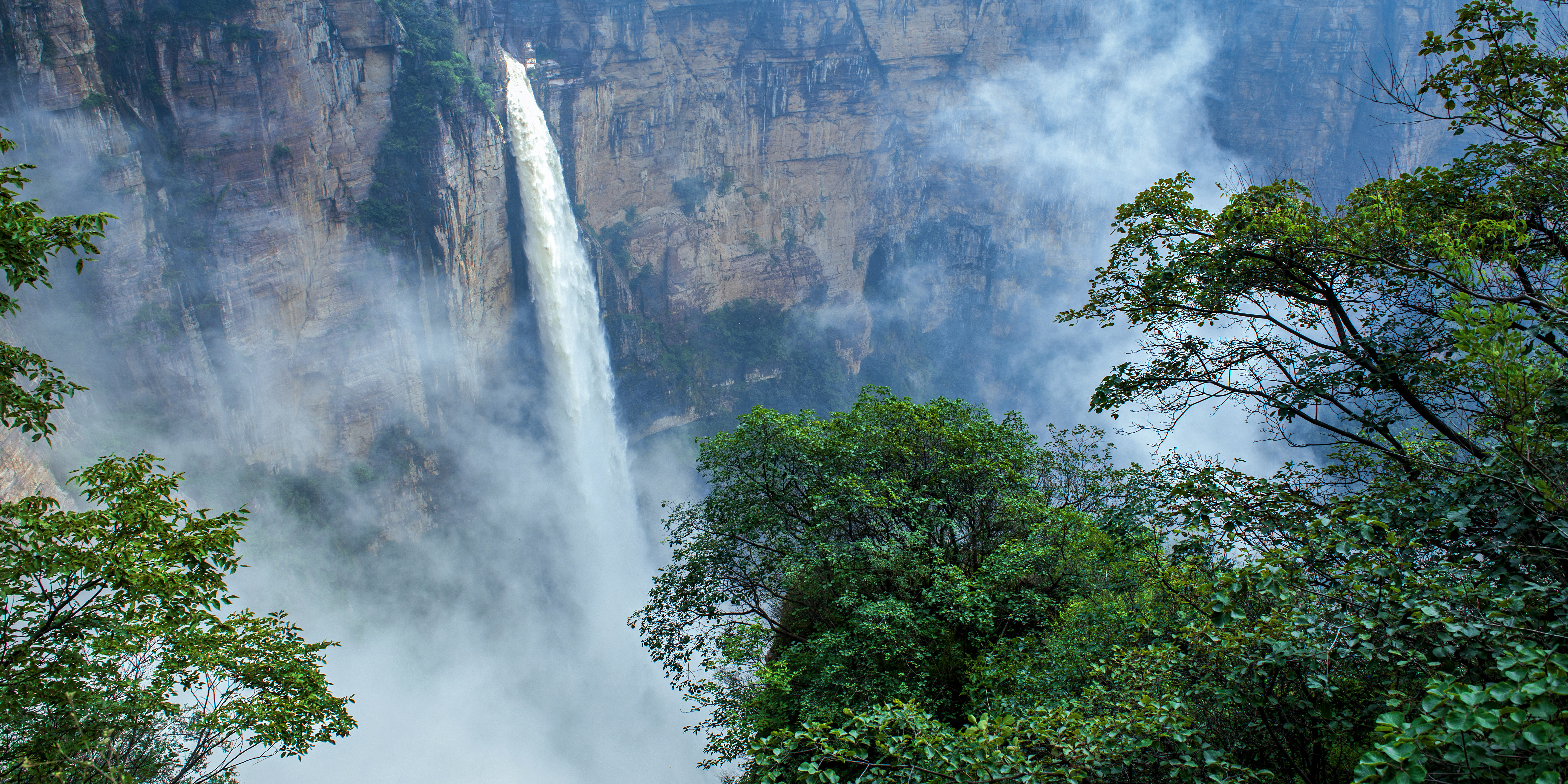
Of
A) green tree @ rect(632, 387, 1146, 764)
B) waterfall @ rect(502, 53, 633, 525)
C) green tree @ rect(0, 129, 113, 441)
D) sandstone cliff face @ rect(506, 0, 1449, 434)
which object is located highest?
sandstone cliff face @ rect(506, 0, 1449, 434)

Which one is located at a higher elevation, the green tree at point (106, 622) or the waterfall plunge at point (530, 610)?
the waterfall plunge at point (530, 610)

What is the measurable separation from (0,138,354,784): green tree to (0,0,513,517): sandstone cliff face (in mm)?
22022

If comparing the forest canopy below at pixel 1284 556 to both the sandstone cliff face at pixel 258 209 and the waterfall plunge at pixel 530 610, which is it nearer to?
the waterfall plunge at pixel 530 610

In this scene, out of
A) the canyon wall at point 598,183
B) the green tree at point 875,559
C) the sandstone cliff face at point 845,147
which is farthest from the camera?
the sandstone cliff face at point 845,147

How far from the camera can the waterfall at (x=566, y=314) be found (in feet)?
107

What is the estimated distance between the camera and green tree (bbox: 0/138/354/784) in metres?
4.64

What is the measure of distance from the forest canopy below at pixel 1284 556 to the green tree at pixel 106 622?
369 cm

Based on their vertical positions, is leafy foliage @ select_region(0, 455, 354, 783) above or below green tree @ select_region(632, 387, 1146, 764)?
below

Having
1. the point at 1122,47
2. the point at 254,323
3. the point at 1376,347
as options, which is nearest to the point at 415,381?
the point at 254,323

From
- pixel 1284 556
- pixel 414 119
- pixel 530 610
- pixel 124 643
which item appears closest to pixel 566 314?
pixel 414 119

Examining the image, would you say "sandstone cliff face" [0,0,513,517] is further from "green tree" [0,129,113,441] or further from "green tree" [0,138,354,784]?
"green tree" [0,129,113,441]

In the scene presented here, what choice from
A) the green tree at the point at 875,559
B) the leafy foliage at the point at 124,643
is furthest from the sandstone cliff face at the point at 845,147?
the leafy foliage at the point at 124,643

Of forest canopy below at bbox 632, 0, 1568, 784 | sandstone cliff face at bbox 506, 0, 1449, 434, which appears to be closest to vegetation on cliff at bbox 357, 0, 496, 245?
sandstone cliff face at bbox 506, 0, 1449, 434

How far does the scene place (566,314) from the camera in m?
33.2
